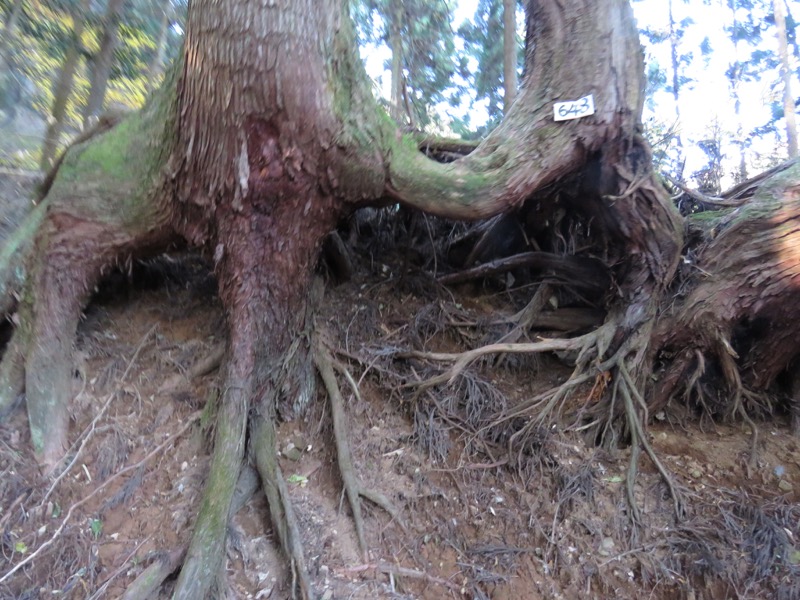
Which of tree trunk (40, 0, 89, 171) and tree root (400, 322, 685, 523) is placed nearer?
tree root (400, 322, 685, 523)

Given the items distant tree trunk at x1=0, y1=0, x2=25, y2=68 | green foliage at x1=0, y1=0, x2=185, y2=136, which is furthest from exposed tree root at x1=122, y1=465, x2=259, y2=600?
distant tree trunk at x1=0, y1=0, x2=25, y2=68

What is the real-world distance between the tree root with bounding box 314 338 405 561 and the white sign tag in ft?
8.44

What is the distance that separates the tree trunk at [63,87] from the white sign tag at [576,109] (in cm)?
555

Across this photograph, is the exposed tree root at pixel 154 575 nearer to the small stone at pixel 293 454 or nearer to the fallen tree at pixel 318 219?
the fallen tree at pixel 318 219

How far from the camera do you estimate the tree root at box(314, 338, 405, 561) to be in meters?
3.46

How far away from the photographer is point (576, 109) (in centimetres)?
376

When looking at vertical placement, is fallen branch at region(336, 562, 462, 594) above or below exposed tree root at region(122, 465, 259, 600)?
below

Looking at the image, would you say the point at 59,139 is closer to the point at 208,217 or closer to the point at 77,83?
the point at 77,83

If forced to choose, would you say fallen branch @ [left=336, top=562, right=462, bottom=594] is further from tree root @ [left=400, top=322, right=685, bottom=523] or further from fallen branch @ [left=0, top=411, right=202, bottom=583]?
fallen branch @ [left=0, top=411, right=202, bottom=583]

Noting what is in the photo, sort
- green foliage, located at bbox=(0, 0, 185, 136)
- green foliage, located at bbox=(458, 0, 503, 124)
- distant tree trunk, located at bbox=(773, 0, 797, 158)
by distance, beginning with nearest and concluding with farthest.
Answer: green foliage, located at bbox=(0, 0, 185, 136), green foliage, located at bbox=(458, 0, 503, 124), distant tree trunk, located at bbox=(773, 0, 797, 158)

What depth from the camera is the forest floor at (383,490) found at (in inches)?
121

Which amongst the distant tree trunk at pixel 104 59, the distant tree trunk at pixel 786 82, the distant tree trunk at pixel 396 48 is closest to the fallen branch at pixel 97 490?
the distant tree trunk at pixel 104 59

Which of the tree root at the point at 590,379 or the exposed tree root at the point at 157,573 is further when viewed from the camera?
the tree root at the point at 590,379

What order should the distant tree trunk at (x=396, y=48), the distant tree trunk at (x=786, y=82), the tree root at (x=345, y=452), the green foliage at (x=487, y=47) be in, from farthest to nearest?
the distant tree trunk at (x=786, y=82), the green foliage at (x=487, y=47), the distant tree trunk at (x=396, y=48), the tree root at (x=345, y=452)
